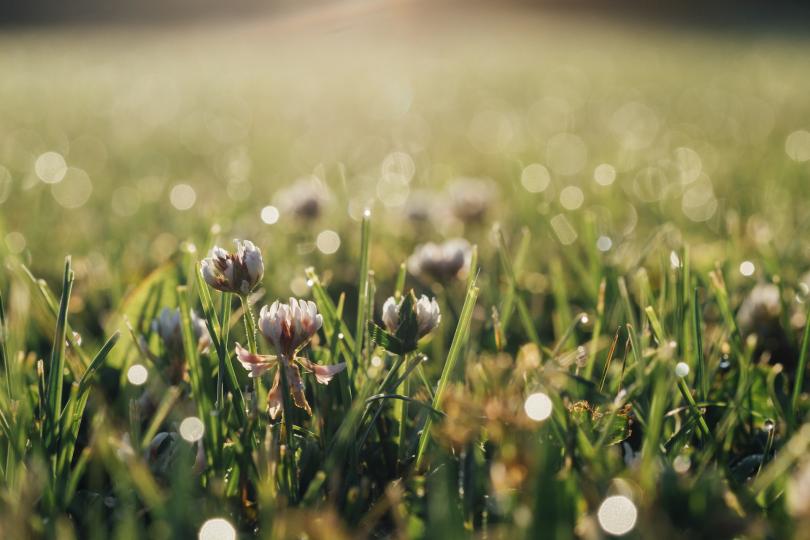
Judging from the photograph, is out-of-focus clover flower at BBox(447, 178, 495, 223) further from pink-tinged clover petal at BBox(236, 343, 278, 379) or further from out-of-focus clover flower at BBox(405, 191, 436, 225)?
pink-tinged clover petal at BBox(236, 343, 278, 379)

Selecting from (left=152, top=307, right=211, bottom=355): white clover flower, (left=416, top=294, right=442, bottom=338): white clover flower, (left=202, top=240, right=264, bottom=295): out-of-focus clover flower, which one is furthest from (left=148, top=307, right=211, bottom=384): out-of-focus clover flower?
(left=416, top=294, right=442, bottom=338): white clover flower

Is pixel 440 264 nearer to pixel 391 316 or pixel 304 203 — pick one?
pixel 391 316

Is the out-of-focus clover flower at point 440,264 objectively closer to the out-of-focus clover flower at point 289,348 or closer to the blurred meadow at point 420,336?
the blurred meadow at point 420,336

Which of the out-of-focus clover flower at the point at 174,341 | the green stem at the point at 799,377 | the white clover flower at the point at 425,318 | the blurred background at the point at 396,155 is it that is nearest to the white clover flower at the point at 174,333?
the out-of-focus clover flower at the point at 174,341

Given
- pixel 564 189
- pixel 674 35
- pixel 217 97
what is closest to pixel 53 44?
pixel 217 97

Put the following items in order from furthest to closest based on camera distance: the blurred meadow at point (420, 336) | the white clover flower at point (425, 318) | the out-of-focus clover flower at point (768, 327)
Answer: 1. the out-of-focus clover flower at point (768, 327)
2. the white clover flower at point (425, 318)
3. the blurred meadow at point (420, 336)

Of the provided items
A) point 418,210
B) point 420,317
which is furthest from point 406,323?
point 418,210
